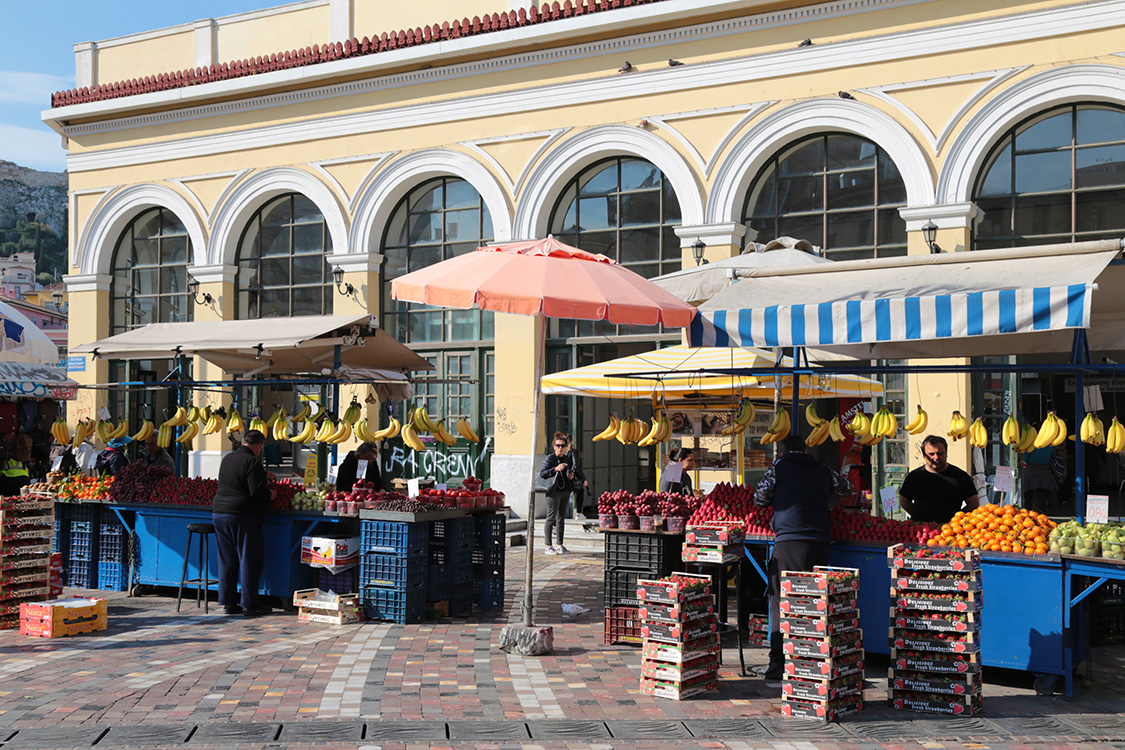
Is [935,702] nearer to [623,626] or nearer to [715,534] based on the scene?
[715,534]

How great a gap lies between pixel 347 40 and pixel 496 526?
11.4m

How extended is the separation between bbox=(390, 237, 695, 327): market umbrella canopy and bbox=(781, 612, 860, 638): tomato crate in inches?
99.9

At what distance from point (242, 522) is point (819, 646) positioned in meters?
6.24

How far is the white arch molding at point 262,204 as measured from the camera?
19031 mm

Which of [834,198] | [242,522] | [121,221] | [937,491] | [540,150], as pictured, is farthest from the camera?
[121,221]

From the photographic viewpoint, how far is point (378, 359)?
13.4 meters

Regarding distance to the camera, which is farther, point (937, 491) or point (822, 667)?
point (937, 491)

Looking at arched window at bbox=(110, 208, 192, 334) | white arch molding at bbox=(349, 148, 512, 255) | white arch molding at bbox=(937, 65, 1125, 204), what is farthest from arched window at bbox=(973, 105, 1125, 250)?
arched window at bbox=(110, 208, 192, 334)

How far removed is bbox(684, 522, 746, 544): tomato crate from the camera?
334 inches

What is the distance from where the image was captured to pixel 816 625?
23.4 feet

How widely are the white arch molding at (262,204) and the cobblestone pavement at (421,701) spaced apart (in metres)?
10.6

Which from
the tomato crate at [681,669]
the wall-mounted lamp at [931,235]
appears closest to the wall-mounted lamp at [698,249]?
the wall-mounted lamp at [931,235]

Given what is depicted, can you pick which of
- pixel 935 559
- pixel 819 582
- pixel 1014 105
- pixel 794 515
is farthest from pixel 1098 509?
pixel 1014 105

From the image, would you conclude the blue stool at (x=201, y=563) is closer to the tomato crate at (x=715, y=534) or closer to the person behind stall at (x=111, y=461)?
the person behind stall at (x=111, y=461)
